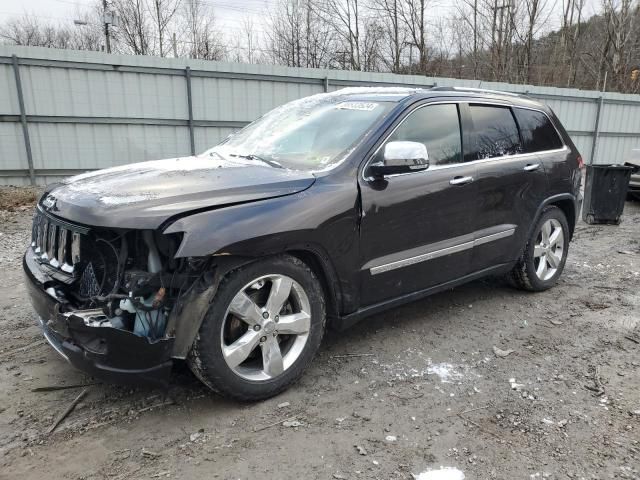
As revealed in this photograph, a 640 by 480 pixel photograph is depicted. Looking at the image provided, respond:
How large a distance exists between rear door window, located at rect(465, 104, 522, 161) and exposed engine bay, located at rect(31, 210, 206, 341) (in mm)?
2450

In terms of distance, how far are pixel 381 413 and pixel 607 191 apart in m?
7.35

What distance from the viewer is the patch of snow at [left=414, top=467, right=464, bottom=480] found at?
2348mm

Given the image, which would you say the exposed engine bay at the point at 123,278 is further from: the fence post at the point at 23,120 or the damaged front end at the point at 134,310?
the fence post at the point at 23,120

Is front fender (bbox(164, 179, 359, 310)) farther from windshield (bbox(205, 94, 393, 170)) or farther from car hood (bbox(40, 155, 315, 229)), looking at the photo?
windshield (bbox(205, 94, 393, 170))

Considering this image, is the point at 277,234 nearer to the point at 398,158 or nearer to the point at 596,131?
the point at 398,158

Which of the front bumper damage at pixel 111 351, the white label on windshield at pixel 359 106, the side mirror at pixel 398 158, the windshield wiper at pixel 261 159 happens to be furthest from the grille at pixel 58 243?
the white label on windshield at pixel 359 106

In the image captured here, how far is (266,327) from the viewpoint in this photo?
2820mm

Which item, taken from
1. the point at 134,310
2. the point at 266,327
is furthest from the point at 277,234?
the point at 134,310

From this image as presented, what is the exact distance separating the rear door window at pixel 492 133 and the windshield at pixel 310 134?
0.87 m

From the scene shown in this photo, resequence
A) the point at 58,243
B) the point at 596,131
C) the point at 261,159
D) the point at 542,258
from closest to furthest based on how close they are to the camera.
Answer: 1. the point at 58,243
2. the point at 261,159
3. the point at 542,258
4. the point at 596,131

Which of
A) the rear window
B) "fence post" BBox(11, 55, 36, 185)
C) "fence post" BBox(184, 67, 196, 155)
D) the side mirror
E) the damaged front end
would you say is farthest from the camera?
"fence post" BBox(184, 67, 196, 155)

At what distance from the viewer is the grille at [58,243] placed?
2.77 meters

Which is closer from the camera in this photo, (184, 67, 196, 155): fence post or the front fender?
the front fender

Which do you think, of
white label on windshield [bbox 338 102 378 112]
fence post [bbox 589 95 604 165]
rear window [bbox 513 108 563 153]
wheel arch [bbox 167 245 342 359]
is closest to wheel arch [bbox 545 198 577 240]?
rear window [bbox 513 108 563 153]
